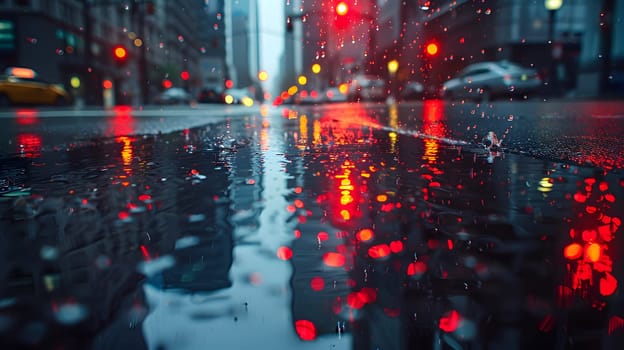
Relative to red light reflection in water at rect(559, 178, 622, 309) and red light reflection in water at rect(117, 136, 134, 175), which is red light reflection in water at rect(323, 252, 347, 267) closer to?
red light reflection in water at rect(559, 178, 622, 309)

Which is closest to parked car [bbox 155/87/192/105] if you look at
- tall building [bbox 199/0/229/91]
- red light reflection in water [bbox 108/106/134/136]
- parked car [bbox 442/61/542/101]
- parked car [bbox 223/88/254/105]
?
parked car [bbox 223/88/254/105]

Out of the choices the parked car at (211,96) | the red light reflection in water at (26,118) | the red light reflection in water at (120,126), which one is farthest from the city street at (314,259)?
the parked car at (211,96)

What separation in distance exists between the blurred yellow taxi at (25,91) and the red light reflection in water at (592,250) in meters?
23.1

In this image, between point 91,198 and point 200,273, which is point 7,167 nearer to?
point 91,198

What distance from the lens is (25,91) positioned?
21.2 meters

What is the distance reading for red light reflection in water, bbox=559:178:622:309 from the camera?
121 cm

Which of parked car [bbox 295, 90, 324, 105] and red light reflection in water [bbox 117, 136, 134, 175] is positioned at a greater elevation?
parked car [bbox 295, 90, 324, 105]

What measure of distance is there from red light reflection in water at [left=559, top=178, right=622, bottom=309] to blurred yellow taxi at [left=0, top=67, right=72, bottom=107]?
75.9 ft

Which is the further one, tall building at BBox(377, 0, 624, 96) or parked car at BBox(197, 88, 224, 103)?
parked car at BBox(197, 88, 224, 103)

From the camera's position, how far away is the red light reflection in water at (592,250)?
1.21 metres

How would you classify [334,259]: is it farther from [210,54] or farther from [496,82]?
[210,54]

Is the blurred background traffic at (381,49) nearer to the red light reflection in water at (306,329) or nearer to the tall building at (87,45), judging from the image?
the tall building at (87,45)

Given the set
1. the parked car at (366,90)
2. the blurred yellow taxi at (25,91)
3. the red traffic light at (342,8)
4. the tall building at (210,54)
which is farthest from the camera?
the tall building at (210,54)

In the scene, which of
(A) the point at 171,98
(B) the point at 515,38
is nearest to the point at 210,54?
(A) the point at 171,98
